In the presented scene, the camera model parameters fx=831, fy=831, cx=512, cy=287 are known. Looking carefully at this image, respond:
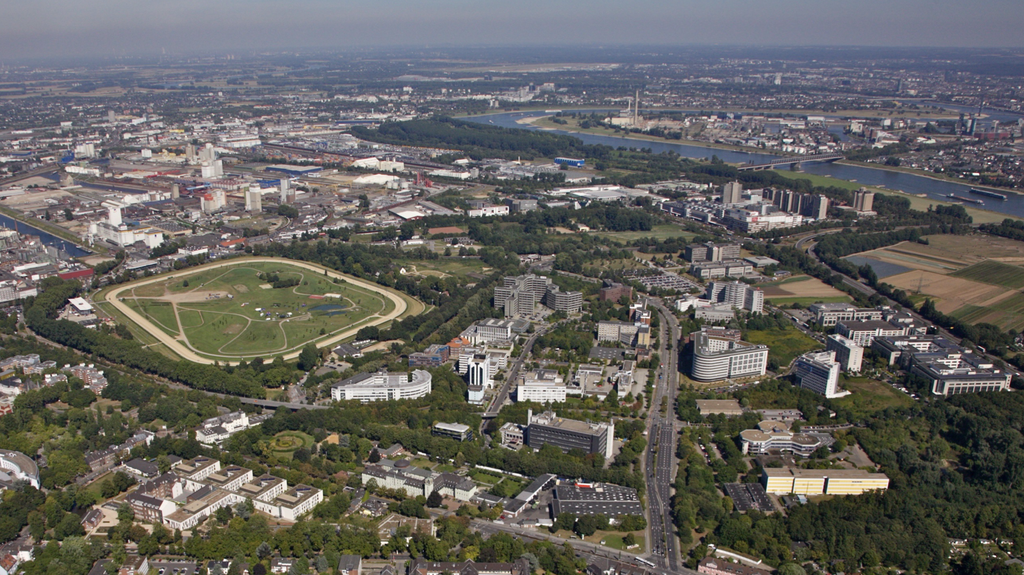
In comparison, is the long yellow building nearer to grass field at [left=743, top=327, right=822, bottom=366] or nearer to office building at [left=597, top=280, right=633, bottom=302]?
grass field at [left=743, top=327, right=822, bottom=366]

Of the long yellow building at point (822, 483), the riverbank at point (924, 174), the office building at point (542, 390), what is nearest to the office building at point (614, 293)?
the office building at point (542, 390)

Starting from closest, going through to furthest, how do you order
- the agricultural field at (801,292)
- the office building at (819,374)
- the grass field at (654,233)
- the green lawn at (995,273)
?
the office building at (819,374)
the agricultural field at (801,292)
the green lawn at (995,273)
the grass field at (654,233)

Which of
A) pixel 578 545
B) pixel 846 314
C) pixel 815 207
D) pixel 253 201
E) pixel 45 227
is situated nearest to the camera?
pixel 578 545

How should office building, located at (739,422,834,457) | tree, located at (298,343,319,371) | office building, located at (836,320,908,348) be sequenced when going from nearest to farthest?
office building, located at (739,422,834,457) → tree, located at (298,343,319,371) → office building, located at (836,320,908,348)

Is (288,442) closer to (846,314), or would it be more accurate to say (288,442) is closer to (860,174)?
(846,314)

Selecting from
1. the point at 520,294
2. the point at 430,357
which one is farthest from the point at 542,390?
the point at 520,294

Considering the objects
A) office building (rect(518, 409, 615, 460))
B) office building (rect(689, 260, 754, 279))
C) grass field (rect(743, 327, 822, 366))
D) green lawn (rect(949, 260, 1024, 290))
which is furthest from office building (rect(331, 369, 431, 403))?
green lawn (rect(949, 260, 1024, 290))

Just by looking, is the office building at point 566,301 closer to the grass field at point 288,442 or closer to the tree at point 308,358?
the tree at point 308,358
